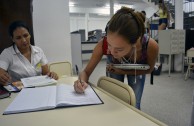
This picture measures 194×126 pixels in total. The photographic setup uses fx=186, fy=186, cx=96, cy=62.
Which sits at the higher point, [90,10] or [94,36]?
[90,10]

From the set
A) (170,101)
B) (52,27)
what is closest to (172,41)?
(170,101)

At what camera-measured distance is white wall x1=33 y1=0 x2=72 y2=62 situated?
2957 millimetres

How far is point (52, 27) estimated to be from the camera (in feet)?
10.0

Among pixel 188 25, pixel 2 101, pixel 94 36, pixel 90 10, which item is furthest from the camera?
pixel 90 10

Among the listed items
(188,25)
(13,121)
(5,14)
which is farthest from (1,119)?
(188,25)

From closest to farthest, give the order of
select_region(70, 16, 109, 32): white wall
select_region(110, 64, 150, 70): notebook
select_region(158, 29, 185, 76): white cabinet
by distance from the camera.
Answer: select_region(110, 64, 150, 70): notebook < select_region(158, 29, 185, 76): white cabinet < select_region(70, 16, 109, 32): white wall

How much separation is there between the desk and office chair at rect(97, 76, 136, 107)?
66 millimetres

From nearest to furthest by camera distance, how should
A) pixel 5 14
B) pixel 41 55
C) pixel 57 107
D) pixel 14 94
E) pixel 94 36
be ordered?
pixel 57 107, pixel 14 94, pixel 41 55, pixel 5 14, pixel 94 36

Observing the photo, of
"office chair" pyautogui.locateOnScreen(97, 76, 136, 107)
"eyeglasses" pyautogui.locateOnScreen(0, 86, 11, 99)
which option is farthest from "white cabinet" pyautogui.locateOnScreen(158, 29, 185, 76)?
"eyeglasses" pyautogui.locateOnScreen(0, 86, 11, 99)

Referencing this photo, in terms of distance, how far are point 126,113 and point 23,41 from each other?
130cm

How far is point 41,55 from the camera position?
6.16 ft

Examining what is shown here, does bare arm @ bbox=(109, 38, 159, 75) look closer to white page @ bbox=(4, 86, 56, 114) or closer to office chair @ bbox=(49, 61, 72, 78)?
white page @ bbox=(4, 86, 56, 114)

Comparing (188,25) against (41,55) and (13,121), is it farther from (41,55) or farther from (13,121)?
(13,121)

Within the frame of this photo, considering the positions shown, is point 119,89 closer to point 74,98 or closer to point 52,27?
point 74,98
